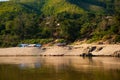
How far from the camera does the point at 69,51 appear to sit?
11112cm

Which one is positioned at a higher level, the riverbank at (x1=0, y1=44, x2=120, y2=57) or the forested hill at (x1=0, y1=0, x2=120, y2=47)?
the forested hill at (x1=0, y1=0, x2=120, y2=47)

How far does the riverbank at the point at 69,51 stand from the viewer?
10244 centimetres

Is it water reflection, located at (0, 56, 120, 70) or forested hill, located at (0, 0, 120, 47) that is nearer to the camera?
water reflection, located at (0, 56, 120, 70)

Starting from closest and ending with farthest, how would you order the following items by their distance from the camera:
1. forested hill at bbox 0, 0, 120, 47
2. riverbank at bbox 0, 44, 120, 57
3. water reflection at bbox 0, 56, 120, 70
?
water reflection at bbox 0, 56, 120, 70 → riverbank at bbox 0, 44, 120, 57 → forested hill at bbox 0, 0, 120, 47

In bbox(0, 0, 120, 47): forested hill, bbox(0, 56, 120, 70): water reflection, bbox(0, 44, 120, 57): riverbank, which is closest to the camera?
bbox(0, 56, 120, 70): water reflection

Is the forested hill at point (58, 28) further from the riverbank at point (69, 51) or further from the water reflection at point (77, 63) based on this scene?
the water reflection at point (77, 63)

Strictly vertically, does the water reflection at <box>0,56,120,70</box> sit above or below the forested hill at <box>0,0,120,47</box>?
below

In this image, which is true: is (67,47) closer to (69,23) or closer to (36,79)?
(69,23)

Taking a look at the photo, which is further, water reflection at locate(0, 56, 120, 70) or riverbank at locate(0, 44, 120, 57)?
riverbank at locate(0, 44, 120, 57)

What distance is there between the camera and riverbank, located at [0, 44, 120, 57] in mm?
102438

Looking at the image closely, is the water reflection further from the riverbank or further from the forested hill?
the forested hill

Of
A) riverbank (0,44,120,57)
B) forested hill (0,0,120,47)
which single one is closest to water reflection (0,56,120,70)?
riverbank (0,44,120,57)

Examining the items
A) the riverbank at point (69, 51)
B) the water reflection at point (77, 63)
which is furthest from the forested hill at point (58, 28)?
the water reflection at point (77, 63)

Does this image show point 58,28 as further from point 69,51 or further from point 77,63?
point 77,63
